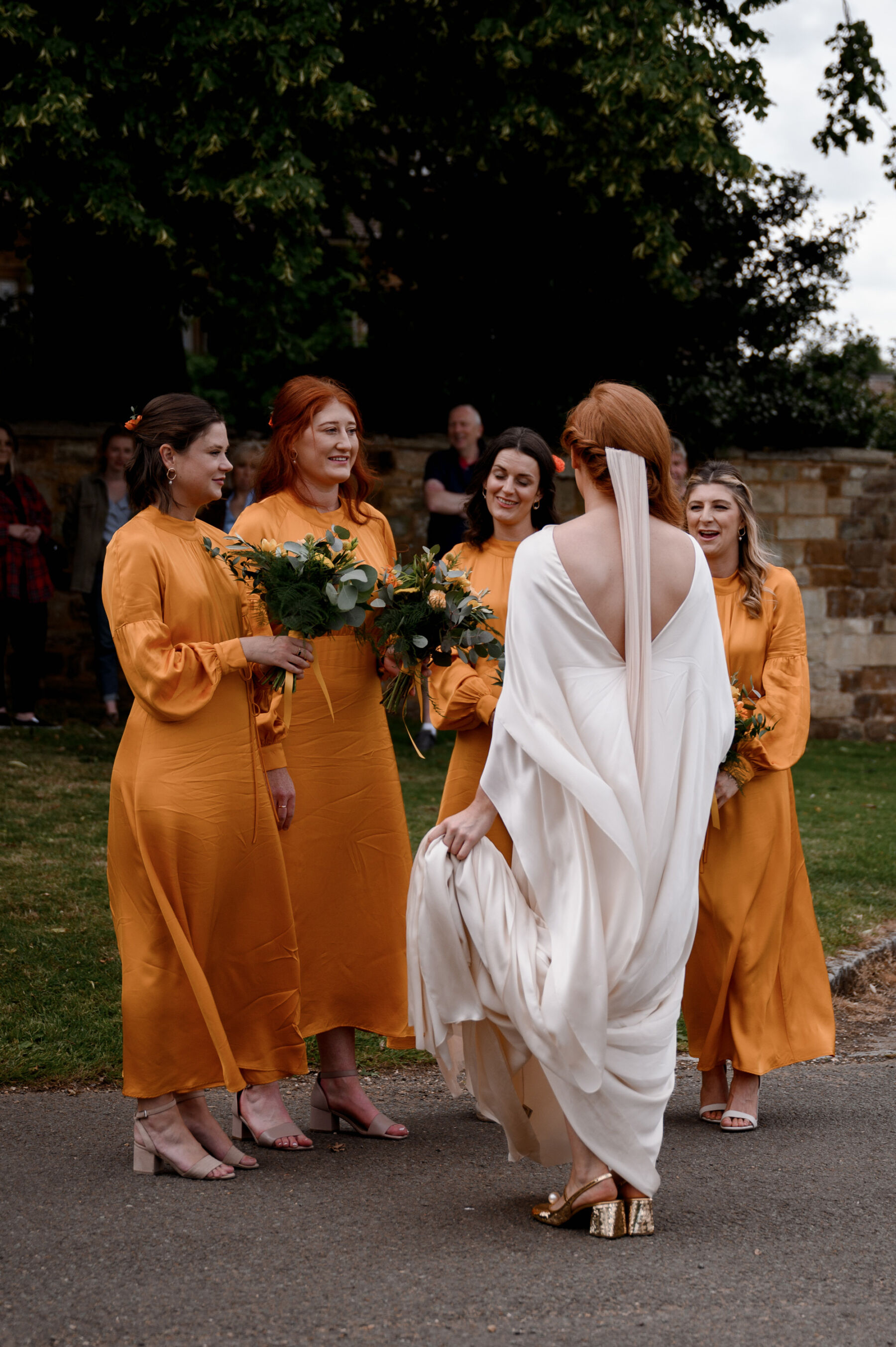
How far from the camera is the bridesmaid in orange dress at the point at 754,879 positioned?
17.2ft

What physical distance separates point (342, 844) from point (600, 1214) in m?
1.66

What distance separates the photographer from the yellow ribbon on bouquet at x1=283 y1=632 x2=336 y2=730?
177 inches

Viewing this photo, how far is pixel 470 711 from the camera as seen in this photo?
513 cm

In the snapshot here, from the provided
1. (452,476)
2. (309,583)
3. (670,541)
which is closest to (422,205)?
(452,476)

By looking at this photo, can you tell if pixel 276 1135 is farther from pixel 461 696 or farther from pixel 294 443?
pixel 294 443

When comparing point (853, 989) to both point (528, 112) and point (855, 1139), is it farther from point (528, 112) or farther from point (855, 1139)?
point (528, 112)

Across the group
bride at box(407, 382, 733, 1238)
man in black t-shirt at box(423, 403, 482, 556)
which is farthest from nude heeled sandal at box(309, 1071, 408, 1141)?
man in black t-shirt at box(423, 403, 482, 556)

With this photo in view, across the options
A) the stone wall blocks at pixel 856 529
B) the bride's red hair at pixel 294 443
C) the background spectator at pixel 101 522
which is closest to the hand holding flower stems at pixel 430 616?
the bride's red hair at pixel 294 443

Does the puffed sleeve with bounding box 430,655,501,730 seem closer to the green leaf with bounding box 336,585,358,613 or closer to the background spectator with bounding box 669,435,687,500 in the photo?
the green leaf with bounding box 336,585,358,613

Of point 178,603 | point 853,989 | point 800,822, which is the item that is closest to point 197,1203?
point 178,603

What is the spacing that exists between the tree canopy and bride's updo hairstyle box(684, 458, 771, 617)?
6.26 m

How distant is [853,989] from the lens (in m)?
6.96

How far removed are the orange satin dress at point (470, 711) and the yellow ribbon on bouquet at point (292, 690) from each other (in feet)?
1.34

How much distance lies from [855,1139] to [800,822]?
19.3 ft
